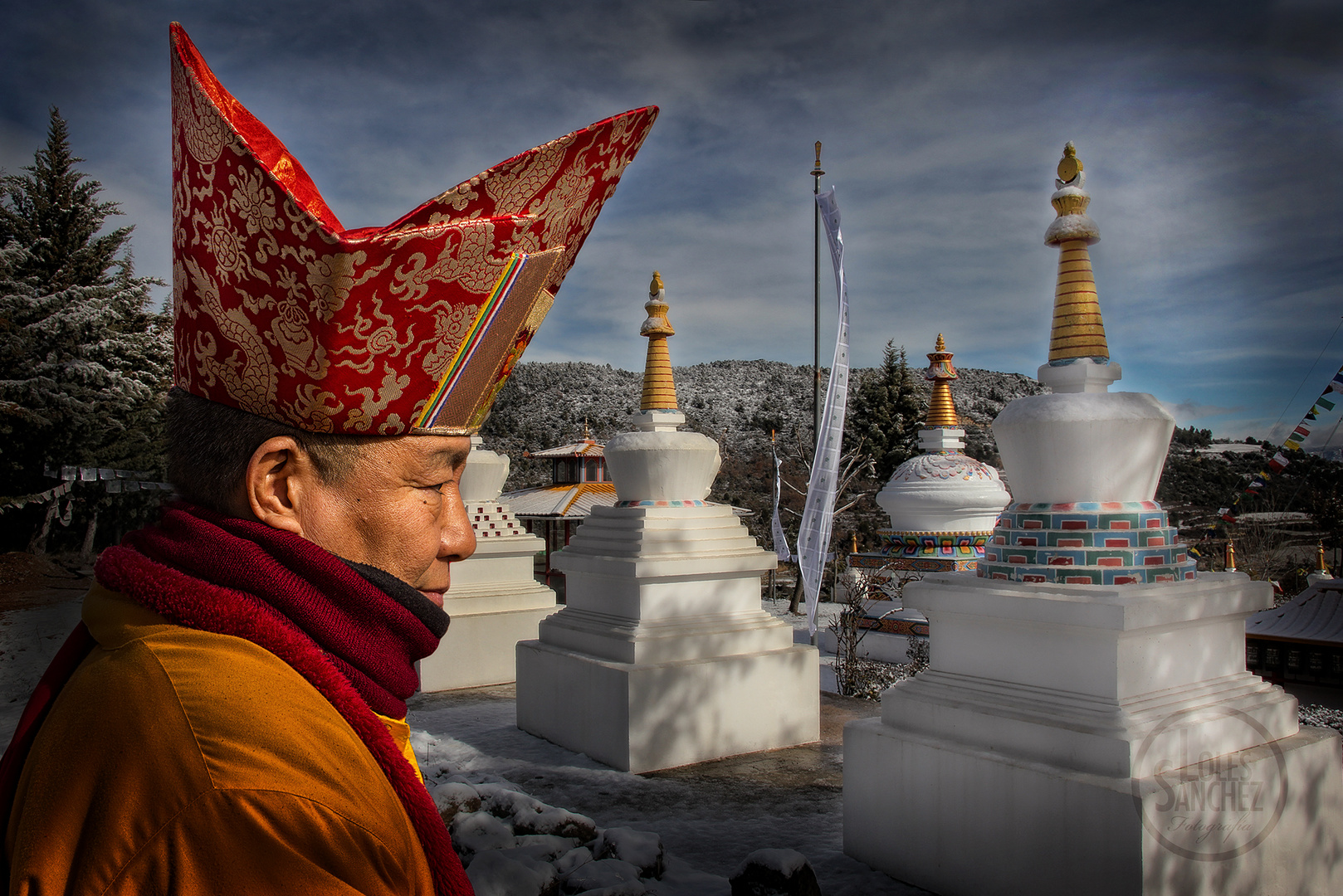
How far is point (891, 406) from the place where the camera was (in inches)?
934

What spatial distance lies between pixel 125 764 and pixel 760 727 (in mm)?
5127

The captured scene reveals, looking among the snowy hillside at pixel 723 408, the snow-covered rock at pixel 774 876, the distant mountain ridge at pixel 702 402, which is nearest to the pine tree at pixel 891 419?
the snowy hillside at pixel 723 408

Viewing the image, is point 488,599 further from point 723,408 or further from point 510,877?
point 723,408

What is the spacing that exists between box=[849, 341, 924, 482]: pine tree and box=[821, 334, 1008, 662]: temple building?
13.5 metres

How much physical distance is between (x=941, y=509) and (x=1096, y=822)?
21.5 feet

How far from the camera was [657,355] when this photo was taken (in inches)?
262

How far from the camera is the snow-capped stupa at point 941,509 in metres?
9.19

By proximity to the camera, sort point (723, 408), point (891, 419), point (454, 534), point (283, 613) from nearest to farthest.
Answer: point (283, 613) < point (454, 534) < point (891, 419) < point (723, 408)

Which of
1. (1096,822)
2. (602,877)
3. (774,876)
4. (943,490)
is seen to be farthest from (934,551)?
(602,877)

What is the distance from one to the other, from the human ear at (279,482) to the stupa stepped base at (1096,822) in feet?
9.53

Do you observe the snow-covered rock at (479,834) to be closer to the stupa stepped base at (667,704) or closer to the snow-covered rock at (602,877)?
the snow-covered rock at (602,877)

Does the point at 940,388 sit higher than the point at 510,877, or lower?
higher

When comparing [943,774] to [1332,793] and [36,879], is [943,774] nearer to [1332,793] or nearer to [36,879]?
[1332,793]

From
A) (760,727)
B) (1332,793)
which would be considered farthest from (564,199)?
(760,727)
